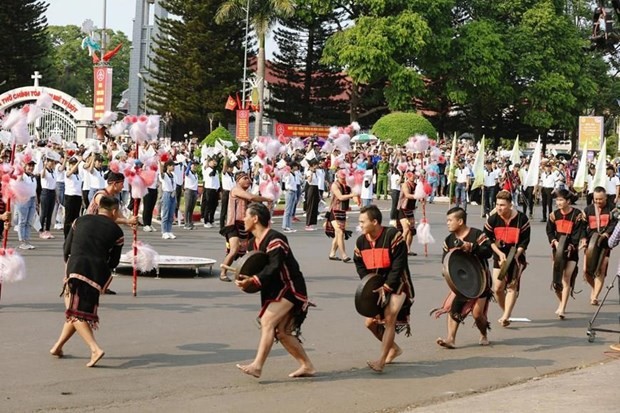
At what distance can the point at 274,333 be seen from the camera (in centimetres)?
880

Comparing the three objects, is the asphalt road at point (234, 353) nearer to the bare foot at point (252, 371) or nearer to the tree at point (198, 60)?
the bare foot at point (252, 371)

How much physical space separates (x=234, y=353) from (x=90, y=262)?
171 cm

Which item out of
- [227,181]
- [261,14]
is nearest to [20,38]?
[261,14]

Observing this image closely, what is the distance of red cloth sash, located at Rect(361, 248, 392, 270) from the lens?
31.2ft

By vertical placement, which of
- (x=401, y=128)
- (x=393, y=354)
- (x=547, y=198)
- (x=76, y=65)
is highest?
(x=76, y=65)

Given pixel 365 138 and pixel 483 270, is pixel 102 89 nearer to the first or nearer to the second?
pixel 365 138

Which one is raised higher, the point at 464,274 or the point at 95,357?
the point at 464,274

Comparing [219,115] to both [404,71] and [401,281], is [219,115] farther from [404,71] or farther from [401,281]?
[401,281]

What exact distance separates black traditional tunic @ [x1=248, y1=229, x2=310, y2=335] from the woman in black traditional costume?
17.8 feet

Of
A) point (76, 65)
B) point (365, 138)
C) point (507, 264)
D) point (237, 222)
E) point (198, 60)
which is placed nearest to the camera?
point (507, 264)

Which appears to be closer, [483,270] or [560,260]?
[483,270]

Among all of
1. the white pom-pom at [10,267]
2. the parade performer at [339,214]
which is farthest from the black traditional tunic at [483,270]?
the parade performer at [339,214]

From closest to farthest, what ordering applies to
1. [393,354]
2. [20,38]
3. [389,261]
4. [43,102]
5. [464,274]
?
1. [389,261]
2. [393,354]
3. [464,274]
4. [43,102]
5. [20,38]

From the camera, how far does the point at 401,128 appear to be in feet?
153
